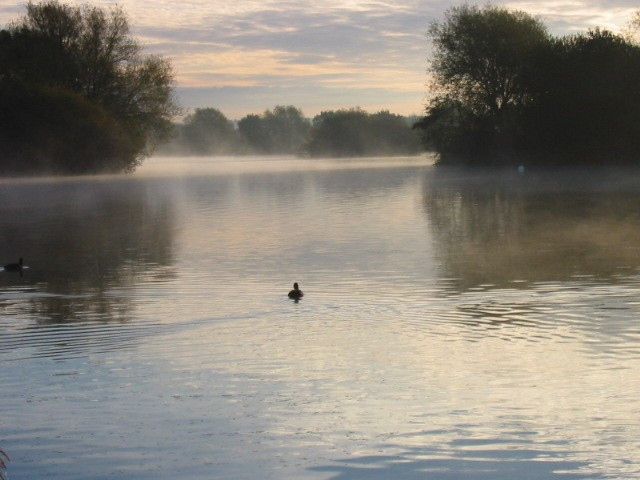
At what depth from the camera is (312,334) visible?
41.3 ft

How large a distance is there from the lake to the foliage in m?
159

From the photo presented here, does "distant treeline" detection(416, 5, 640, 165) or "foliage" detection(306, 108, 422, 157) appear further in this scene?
"foliage" detection(306, 108, 422, 157)

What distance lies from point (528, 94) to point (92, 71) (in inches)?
1318

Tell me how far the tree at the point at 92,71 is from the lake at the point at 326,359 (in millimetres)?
56303

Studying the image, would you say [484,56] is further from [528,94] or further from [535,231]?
[535,231]

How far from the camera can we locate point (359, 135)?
185 m

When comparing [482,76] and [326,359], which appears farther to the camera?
[482,76]

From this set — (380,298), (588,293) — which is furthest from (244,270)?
(588,293)

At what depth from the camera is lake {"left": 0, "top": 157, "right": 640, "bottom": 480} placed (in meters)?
7.79

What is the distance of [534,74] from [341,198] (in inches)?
1327

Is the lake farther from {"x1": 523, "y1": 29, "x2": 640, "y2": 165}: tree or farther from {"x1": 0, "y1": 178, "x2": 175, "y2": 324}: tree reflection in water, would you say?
{"x1": 523, "y1": 29, "x2": 640, "y2": 165}: tree

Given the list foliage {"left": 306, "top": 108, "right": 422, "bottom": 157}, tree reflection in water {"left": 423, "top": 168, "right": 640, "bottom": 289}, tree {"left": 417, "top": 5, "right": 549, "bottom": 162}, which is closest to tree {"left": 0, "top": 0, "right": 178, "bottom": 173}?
tree {"left": 417, "top": 5, "right": 549, "bottom": 162}

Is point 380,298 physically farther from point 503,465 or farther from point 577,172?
point 577,172

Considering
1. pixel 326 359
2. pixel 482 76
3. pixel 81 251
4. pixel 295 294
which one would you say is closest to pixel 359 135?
pixel 482 76
